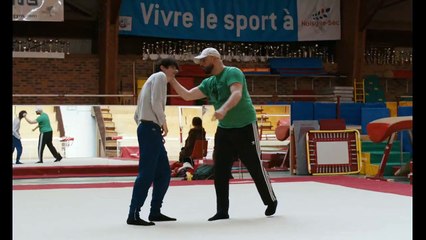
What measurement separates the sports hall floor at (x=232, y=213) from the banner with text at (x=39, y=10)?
281 inches

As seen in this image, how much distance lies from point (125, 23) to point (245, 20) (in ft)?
12.2

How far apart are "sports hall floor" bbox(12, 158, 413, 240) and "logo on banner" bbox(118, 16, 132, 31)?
10443mm

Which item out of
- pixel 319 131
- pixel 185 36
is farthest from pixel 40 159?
pixel 185 36

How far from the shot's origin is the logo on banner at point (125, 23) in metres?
18.0

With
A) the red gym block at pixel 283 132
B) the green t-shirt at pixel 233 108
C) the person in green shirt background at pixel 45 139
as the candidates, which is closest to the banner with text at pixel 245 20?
the person in green shirt background at pixel 45 139

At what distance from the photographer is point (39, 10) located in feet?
47.5

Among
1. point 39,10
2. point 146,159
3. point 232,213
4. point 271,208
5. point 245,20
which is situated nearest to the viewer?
point 146,159

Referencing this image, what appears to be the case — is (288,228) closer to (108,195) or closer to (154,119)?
(154,119)

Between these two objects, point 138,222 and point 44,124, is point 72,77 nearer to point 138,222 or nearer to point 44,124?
point 44,124

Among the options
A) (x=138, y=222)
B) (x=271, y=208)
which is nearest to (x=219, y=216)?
(x=271, y=208)

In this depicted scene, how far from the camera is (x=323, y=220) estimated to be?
4758 millimetres

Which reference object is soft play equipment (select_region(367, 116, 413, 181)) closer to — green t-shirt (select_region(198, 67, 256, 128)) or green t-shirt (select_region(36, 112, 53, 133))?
green t-shirt (select_region(198, 67, 256, 128))

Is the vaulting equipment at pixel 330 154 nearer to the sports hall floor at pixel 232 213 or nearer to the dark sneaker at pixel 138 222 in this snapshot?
the sports hall floor at pixel 232 213

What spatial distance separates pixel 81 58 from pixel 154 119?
46.7 ft
